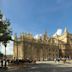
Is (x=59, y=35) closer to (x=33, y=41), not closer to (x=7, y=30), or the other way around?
(x=33, y=41)

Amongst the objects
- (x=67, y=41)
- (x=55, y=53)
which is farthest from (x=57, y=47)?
(x=67, y=41)

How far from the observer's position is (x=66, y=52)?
157 metres

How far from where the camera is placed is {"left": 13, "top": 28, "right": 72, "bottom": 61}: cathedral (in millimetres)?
128750

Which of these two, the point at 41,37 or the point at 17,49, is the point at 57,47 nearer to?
the point at 41,37

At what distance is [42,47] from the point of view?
139m

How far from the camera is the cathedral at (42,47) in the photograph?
422 ft

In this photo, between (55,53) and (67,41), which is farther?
(67,41)

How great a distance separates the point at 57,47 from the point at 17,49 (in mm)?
36851

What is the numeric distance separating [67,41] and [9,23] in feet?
410

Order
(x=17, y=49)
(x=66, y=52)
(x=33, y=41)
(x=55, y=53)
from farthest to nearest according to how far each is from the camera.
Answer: (x=66, y=52)
(x=55, y=53)
(x=33, y=41)
(x=17, y=49)

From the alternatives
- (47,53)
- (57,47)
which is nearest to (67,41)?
(57,47)

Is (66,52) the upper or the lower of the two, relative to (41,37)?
lower

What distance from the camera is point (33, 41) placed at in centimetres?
13325

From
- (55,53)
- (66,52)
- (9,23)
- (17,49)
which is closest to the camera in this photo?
(9,23)
